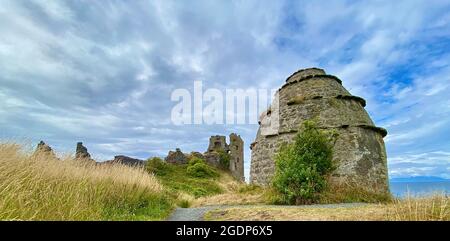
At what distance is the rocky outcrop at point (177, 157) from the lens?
43406mm

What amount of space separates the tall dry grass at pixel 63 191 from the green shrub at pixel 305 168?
4450mm

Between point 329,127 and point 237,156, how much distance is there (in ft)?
128

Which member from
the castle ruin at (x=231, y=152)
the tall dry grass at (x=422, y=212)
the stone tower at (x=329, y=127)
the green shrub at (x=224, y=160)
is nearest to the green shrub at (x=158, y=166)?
the castle ruin at (x=231, y=152)

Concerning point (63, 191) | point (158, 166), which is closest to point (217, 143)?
point (158, 166)

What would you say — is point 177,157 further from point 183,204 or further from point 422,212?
point 422,212

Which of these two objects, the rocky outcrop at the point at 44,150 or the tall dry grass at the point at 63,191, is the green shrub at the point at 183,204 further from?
the rocky outcrop at the point at 44,150

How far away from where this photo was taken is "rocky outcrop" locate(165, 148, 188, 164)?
4341cm

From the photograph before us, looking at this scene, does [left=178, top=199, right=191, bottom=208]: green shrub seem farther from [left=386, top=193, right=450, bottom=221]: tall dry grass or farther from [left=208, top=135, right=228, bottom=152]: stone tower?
[left=208, top=135, right=228, bottom=152]: stone tower

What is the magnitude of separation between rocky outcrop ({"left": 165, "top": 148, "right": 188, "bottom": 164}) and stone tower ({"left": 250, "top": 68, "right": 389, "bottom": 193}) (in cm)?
2786
